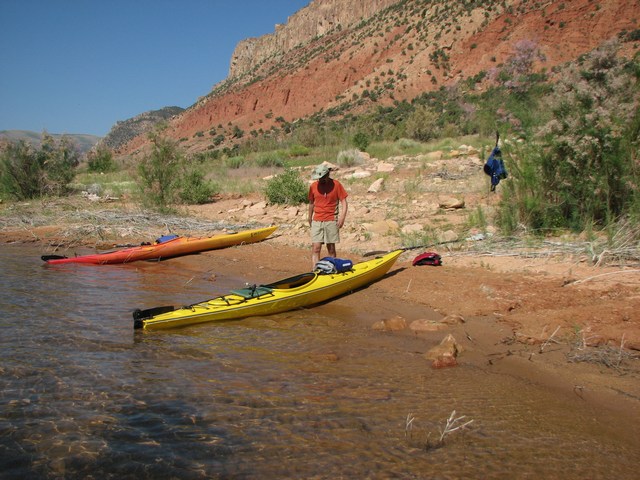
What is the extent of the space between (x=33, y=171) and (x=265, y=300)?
51.8 feet

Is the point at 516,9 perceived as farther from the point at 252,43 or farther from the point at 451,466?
the point at 252,43

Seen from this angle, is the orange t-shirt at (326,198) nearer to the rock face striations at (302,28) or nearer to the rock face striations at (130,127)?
the rock face striations at (302,28)

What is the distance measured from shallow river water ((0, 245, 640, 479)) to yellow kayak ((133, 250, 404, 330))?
17 cm

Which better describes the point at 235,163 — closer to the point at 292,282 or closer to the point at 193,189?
the point at 193,189

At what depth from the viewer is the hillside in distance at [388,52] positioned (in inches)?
1547

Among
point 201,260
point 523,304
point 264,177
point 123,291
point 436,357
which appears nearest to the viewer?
point 436,357

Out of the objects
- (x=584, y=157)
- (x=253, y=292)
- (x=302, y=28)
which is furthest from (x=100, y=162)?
(x=302, y=28)

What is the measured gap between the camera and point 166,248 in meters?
9.63

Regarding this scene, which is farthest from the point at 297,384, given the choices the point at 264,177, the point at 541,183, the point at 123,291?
Result: the point at 264,177

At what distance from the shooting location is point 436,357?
4.36 meters

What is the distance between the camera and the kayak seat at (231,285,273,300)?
5688 mm

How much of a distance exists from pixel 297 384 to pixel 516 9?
50.4 m

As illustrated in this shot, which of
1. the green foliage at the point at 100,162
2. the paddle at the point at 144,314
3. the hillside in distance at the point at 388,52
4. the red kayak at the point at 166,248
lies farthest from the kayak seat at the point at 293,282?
the hillside in distance at the point at 388,52

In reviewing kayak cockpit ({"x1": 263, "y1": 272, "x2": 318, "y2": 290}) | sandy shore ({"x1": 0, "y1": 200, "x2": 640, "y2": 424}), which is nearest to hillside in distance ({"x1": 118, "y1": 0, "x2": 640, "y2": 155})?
sandy shore ({"x1": 0, "y1": 200, "x2": 640, "y2": 424})
